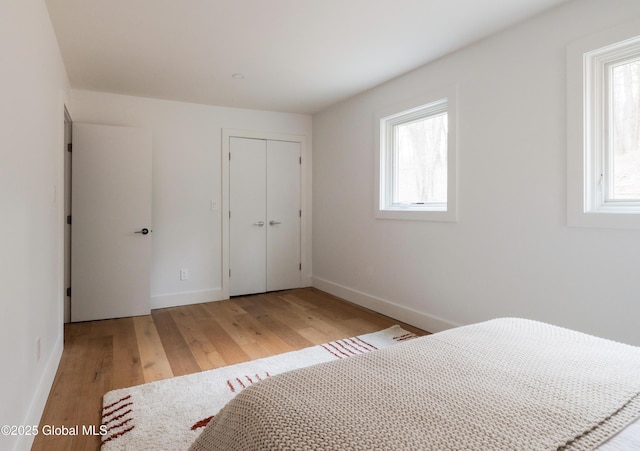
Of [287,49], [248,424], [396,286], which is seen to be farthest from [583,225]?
[287,49]

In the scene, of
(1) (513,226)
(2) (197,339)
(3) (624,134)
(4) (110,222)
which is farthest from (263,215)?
(3) (624,134)

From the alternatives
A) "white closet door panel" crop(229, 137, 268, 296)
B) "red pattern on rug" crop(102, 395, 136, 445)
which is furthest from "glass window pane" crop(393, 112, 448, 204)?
"red pattern on rug" crop(102, 395, 136, 445)

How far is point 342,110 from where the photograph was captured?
4461 mm

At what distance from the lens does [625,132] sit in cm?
209

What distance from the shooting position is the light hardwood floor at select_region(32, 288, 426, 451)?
2.13 m

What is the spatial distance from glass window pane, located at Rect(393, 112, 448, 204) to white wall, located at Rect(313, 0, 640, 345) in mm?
290

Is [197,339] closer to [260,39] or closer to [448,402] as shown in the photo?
[260,39]

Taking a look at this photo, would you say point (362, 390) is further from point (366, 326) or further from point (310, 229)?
point (310, 229)

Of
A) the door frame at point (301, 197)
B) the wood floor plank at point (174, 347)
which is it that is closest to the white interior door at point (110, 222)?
the wood floor plank at point (174, 347)

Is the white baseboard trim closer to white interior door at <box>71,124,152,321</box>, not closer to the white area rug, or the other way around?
white interior door at <box>71,124,152,321</box>

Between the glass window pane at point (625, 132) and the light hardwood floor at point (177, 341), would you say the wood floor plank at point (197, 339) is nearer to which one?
the light hardwood floor at point (177, 341)

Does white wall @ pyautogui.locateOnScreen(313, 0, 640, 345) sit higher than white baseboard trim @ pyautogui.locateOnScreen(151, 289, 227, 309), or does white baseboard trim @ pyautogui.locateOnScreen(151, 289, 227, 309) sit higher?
white wall @ pyautogui.locateOnScreen(313, 0, 640, 345)

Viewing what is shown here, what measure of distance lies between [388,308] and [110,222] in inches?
118

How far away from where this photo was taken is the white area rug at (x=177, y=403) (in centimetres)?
177
